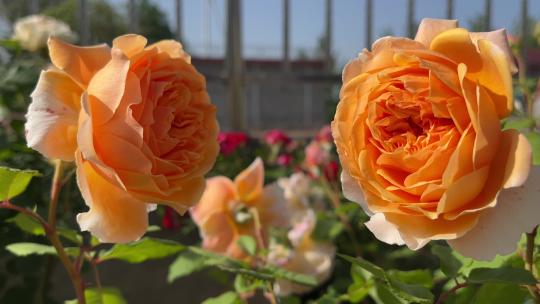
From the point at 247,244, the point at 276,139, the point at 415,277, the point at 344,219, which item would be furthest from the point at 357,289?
the point at 276,139

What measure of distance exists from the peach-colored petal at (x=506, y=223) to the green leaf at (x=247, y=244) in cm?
39

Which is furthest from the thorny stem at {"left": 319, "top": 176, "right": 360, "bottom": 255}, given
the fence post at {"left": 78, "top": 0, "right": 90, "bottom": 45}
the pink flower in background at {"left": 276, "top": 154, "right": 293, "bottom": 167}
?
the fence post at {"left": 78, "top": 0, "right": 90, "bottom": 45}

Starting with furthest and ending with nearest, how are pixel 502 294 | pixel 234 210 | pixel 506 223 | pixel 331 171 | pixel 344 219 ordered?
pixel 331 171, pixel 344 219, pixel 234 210, pixel 502 294, pixel 506 223

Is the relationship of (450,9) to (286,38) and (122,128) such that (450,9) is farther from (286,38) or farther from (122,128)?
(122,128)

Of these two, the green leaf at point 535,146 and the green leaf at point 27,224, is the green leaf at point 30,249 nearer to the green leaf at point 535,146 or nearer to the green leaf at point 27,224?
the green leaf at point 27,224

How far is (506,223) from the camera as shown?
305 millimetres

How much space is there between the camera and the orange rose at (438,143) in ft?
1.00

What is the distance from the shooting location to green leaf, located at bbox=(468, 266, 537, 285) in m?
0.33

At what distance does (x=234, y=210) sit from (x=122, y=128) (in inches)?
16.0

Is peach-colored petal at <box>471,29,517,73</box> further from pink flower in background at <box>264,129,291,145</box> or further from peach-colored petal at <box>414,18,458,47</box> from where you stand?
pink flower in background at <box>264,129,291,145</box>

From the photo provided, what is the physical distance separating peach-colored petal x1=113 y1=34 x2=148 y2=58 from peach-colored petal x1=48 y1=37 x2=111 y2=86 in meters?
0.02

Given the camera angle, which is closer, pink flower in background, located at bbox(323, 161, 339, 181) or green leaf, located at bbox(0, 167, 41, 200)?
green leaf, located at bbox(0, 167, 41, 200)

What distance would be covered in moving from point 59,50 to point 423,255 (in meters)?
1.12

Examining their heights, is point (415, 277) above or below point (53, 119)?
below
